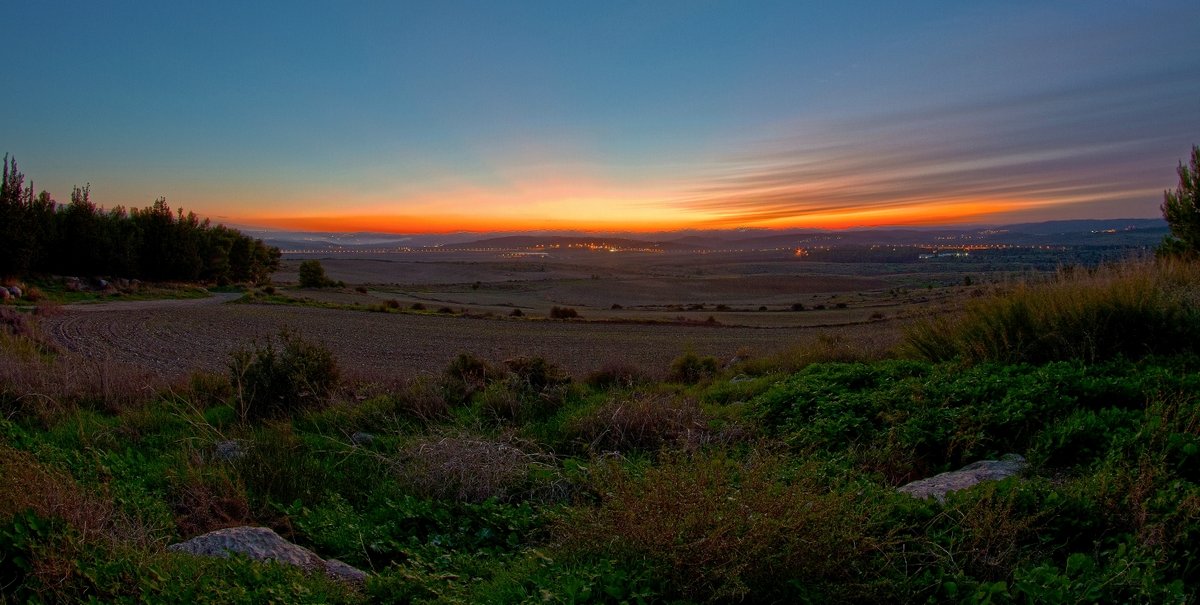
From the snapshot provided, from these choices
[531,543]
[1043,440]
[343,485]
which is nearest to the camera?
[531,543]

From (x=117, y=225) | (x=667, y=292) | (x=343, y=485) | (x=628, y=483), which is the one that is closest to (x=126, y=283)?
(x=117, y=225)

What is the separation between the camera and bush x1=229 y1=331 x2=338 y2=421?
8.41 m

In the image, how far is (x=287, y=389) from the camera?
866 cm

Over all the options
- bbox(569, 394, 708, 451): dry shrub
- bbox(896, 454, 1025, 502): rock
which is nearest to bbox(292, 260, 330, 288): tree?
bbox(569, 394, 708, 451): dry shrub

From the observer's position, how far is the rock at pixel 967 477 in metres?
4.52

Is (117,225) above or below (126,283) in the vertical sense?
above

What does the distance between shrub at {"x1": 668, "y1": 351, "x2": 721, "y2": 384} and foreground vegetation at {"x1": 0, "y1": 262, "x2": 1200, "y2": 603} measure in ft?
4.75

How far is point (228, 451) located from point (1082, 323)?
8.88 m

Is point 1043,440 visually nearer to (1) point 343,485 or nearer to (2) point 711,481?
(2) point 711,481

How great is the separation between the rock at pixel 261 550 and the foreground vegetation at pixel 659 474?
8.2 inches

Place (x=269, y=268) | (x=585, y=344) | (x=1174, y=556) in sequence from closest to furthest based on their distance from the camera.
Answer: (x=1174, y=556), (x=585, y=344), (x=269, y=268)

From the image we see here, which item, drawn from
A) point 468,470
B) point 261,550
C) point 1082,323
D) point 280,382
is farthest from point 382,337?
point 261,550

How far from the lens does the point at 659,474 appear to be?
383 cm

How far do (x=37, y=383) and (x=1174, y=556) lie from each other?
35.4ft
